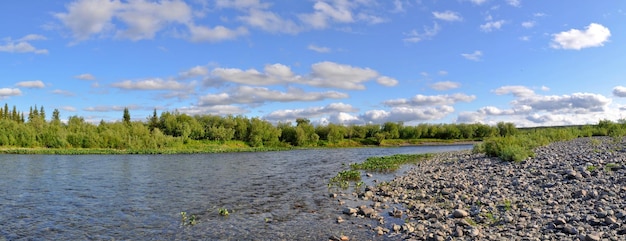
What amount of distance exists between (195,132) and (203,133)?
8.67 feet

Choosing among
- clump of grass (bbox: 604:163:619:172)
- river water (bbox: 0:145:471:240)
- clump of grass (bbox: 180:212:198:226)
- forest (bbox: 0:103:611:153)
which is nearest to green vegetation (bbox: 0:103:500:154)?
forest (bbox: 0:103:611:153)

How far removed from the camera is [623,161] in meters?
22.0

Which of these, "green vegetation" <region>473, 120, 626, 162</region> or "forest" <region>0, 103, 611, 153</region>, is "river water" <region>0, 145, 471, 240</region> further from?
"forest" <region>0, 103, 611, 153</region>

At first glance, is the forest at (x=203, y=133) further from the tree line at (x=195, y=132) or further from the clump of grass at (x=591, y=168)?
the clump of grass at (x=591, y=168)

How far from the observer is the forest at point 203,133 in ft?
324

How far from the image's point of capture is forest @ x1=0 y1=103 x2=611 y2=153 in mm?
98625

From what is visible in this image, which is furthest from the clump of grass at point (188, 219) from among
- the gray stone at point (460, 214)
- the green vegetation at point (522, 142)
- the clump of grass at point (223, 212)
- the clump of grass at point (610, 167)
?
the green vegetation at point (522, 142)

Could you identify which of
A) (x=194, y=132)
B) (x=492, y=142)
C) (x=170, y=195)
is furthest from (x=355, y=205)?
(x=194, y=132)

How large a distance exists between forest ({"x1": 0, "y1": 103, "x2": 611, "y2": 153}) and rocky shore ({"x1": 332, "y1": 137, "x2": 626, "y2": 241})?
6544 cm

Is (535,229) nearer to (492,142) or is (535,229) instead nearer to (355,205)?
(355,205)

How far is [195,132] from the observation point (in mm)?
126688

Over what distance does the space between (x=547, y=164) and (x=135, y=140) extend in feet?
328

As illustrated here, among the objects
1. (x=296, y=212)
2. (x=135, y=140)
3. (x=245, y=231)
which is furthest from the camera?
(x=135, y=140)

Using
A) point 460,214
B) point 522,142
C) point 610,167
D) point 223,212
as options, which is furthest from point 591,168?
point 522,142
